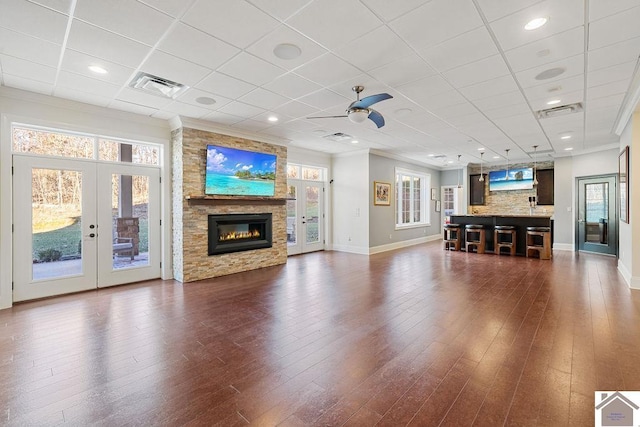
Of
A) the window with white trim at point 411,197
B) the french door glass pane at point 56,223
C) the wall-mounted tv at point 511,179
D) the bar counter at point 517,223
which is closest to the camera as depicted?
the french door glass pane at point 56,223

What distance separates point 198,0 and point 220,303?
3553 millimetres

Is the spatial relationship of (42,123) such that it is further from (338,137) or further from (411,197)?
(411,197)

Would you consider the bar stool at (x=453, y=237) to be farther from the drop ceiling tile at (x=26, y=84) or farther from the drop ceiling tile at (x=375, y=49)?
the drop ceiling tile at (x=26, y=84)

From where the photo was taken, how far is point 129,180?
5406mm

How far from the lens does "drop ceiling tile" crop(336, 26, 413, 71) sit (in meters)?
2.88

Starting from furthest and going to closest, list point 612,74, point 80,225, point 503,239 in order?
point 503,239 → point 80,225 → point 612,74

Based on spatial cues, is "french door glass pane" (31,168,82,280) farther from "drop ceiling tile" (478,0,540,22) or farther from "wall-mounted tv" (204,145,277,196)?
"drop ceiling tile" (478,0,540,22)

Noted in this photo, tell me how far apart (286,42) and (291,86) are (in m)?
1.09

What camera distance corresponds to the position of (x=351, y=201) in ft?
29.3

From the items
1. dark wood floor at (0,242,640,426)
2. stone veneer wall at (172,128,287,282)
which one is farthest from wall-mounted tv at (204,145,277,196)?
dark wood floor at (0,242,640,426)

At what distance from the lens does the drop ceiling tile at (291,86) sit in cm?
384

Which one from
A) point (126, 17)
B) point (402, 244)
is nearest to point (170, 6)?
point (126, 17)

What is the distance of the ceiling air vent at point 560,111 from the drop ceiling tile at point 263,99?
4.38 m

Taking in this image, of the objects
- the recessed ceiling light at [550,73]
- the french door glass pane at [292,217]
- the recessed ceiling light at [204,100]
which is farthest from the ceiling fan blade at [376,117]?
the french door glass pane at [292,217]
